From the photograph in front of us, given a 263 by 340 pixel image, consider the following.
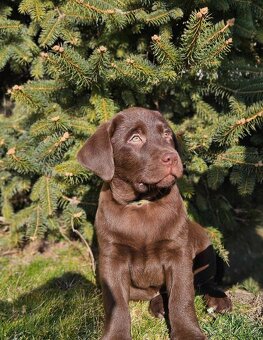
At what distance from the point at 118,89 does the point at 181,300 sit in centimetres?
191

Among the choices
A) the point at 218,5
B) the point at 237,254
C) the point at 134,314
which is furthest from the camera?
the point at 237,254

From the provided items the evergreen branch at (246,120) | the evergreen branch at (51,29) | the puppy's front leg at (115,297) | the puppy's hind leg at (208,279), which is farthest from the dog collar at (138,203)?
the evergreen branch at (51,29)

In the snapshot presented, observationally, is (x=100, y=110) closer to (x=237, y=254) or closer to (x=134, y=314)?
(x=134, y=314)

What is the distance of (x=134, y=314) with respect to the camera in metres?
3.44

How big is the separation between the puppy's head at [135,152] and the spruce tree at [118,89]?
0.50 metres

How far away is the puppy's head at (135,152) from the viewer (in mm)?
3004

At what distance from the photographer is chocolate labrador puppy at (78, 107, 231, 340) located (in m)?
2.98

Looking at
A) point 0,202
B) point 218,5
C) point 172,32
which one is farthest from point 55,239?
point 218,5

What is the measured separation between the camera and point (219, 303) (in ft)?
11.2

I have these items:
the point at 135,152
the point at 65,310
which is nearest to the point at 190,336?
the point at 65,310

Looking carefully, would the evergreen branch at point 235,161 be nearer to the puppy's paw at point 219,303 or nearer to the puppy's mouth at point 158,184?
the puppy's mouth at point 158,184

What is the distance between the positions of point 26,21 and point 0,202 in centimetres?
172

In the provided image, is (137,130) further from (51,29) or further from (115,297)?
(51,29)

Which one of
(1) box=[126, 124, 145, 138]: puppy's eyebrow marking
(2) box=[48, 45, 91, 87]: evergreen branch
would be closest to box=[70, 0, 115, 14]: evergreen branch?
(2) box=[48, 45, 91, 87]: evergreen branch
